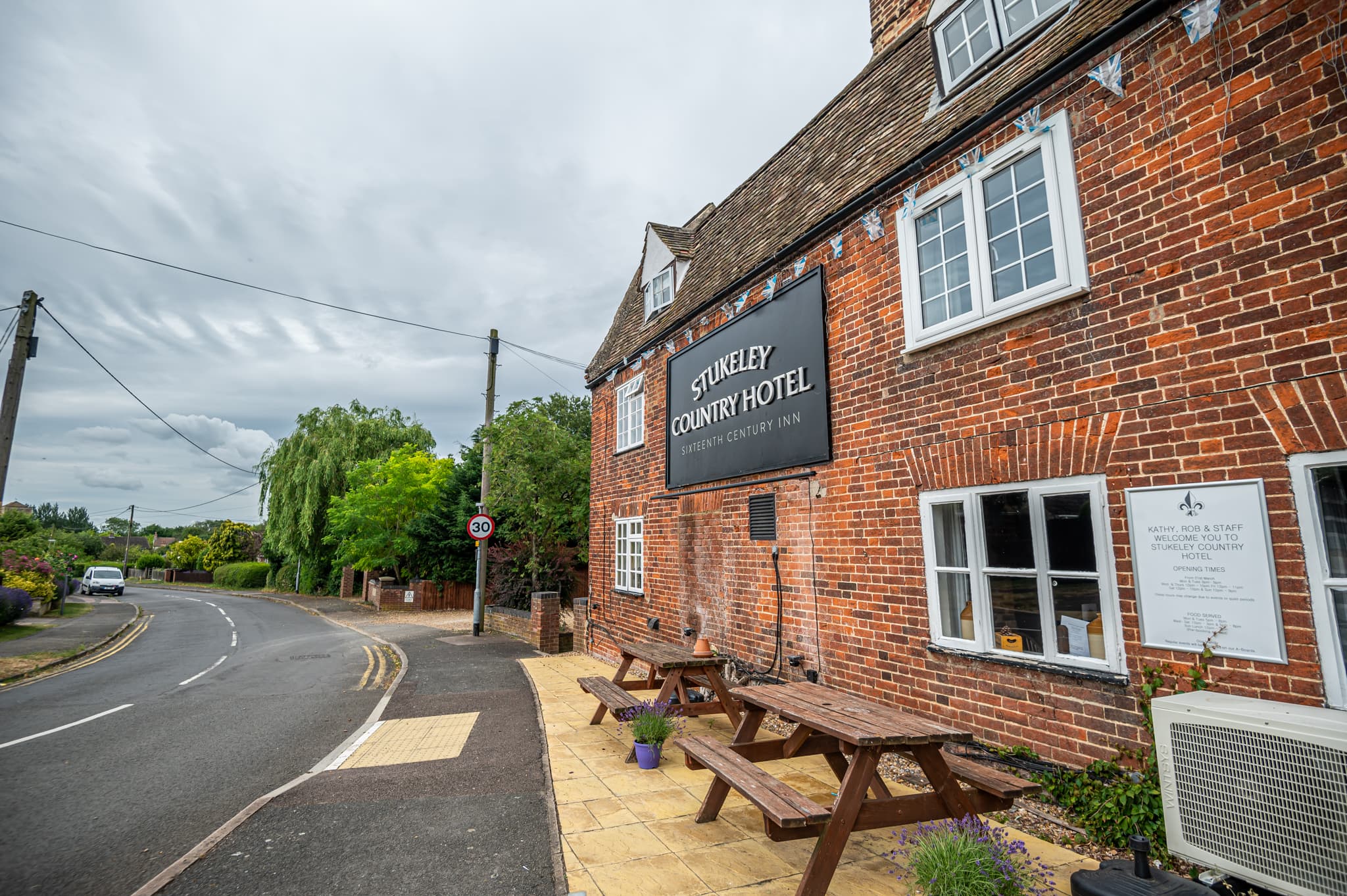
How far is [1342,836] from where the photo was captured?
8.25ft

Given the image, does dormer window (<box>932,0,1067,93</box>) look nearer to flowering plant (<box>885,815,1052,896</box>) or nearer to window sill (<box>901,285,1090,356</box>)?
window sill (<box>901,285,1090,356</box>)

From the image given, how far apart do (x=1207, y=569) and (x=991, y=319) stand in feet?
7.33

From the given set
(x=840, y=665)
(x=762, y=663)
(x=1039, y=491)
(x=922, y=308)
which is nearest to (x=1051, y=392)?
(x=1039, y=491)

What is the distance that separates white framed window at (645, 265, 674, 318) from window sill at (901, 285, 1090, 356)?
6330mm

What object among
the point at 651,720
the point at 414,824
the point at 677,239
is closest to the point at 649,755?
the point at 651,720

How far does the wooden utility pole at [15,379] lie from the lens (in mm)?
12500

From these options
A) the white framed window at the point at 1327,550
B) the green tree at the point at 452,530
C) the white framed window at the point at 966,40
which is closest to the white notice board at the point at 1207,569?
the white framed window at the point at 1327,550

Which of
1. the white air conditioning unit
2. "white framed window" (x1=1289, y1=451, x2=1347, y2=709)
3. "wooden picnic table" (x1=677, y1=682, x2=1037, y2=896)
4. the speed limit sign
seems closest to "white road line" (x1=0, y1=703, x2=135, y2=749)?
the speed limit sign

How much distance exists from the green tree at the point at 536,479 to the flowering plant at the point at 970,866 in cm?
1491

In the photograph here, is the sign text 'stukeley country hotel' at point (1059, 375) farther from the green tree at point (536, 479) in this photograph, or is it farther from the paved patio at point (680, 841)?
the green tree at point (536, 479)

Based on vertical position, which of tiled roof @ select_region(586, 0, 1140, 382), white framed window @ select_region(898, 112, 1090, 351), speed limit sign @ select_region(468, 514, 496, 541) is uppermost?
tiled roof @ select_region(586, 0, 1140, 382)

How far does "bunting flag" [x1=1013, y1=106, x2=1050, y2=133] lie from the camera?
478cm

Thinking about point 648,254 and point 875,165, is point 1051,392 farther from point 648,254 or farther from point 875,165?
point 648,254

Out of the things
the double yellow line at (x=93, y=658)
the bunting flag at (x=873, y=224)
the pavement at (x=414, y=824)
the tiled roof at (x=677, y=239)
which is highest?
the tiled roof at (x=677, y=239)
